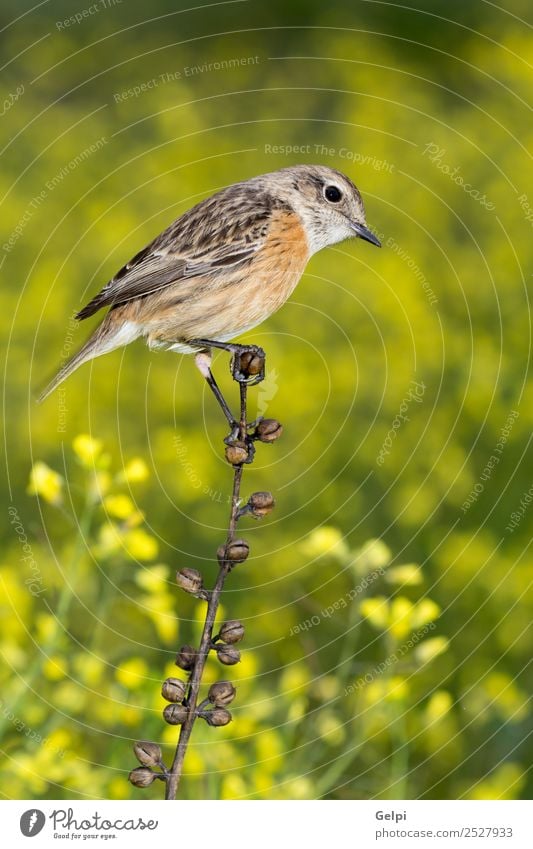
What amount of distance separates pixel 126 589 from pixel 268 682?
2.22 feet

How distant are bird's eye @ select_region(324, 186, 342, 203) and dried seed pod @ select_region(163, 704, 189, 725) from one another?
1672 millimetres

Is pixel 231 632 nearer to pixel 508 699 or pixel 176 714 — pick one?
pixel 176 714

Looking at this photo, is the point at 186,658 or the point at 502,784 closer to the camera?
the point at 186,658

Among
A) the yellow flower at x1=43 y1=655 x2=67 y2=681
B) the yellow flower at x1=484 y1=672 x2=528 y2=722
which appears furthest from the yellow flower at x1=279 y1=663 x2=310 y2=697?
the yellow flower at x1=484 y1=672 x2=528 y2=722

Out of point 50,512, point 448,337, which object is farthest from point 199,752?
point 448,337

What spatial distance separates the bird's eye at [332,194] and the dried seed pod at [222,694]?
63.1 inches

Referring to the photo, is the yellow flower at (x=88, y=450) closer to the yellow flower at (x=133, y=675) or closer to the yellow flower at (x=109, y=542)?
the yellow flower at (x=109, y=542)

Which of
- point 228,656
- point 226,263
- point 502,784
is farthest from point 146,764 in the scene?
point 502,784

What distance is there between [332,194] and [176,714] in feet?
5.62

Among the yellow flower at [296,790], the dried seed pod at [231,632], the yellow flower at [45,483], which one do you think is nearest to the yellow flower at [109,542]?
the yellow flower at [45,483]

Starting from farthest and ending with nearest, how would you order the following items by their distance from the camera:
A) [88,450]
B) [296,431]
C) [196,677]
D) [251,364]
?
1. [296,431]
2. [88,450]
3. [251,364]
4. [196,677]

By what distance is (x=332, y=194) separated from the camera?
10.0 feet

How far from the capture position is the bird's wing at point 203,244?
2992 millimetres

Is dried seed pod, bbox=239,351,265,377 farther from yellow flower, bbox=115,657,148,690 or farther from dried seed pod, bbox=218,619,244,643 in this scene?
yellow flower, bbox=115,657,148,690
